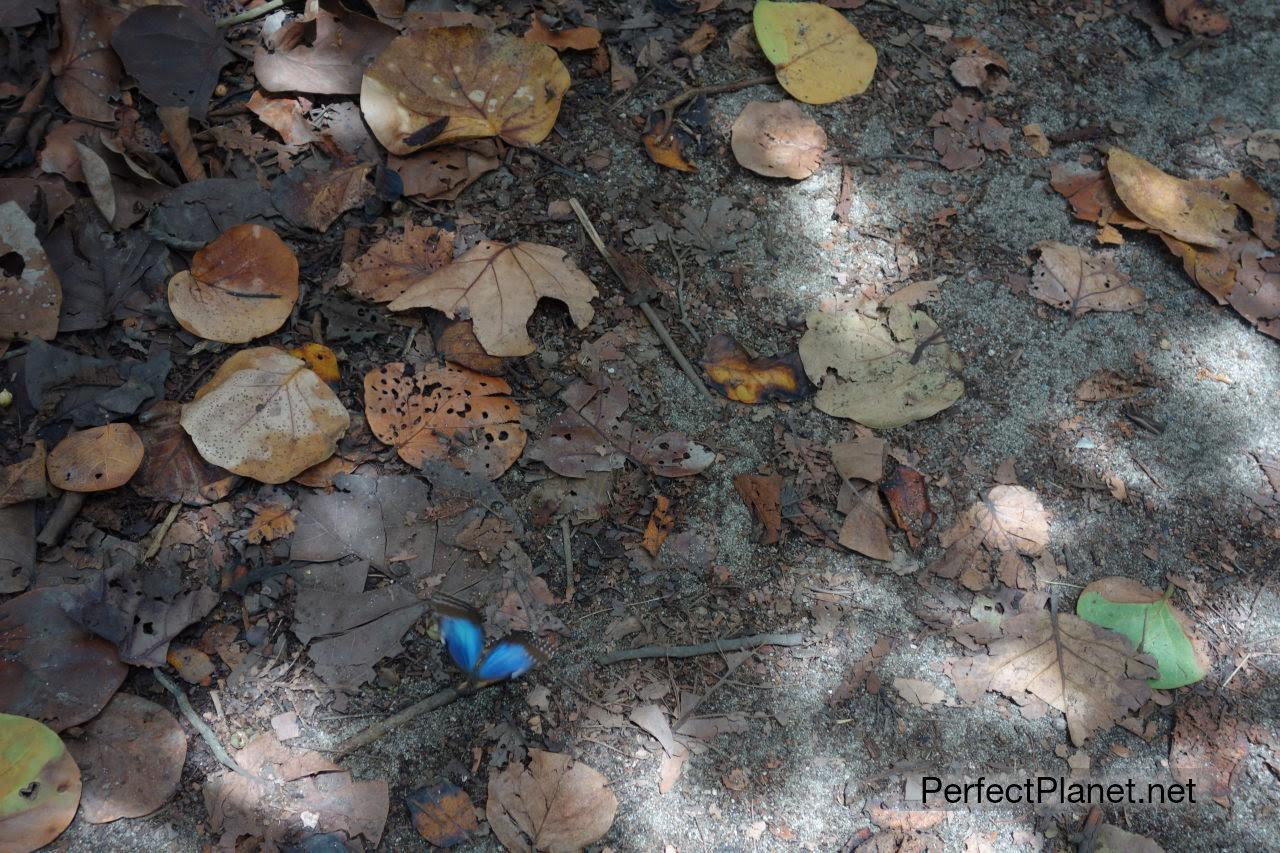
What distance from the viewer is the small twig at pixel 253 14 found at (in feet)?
8.53

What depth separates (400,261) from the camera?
2.37m

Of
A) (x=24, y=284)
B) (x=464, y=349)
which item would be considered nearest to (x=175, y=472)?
(x=24, y=284)

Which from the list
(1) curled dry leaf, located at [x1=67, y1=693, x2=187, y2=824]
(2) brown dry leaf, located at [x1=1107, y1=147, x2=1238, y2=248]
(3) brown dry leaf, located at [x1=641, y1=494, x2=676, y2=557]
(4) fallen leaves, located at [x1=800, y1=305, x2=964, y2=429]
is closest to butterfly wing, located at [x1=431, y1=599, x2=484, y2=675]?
(3) brown dry leaf, located at [x1=641, y1=494, x2=676, y2=557]

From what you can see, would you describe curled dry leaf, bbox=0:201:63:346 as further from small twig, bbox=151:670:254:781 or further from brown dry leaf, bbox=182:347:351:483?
small twig, bbox=151:670:254:781

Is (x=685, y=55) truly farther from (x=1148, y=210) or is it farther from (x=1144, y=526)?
(x=1144, y=526)

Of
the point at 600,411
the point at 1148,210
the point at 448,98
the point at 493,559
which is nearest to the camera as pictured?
the point at 493,559

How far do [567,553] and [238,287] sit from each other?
108 centimetres

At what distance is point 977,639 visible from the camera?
7.05ft

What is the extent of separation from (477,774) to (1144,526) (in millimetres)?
1799

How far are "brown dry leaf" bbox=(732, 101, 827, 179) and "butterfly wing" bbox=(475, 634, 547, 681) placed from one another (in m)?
1.51

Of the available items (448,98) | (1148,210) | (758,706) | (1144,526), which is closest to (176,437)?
(448,98)

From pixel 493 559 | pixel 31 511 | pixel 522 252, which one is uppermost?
pixel 522 252

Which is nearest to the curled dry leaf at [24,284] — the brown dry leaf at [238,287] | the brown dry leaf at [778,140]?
the brown dry leaf at [238,287]

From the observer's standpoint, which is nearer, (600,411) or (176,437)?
(176,437)
